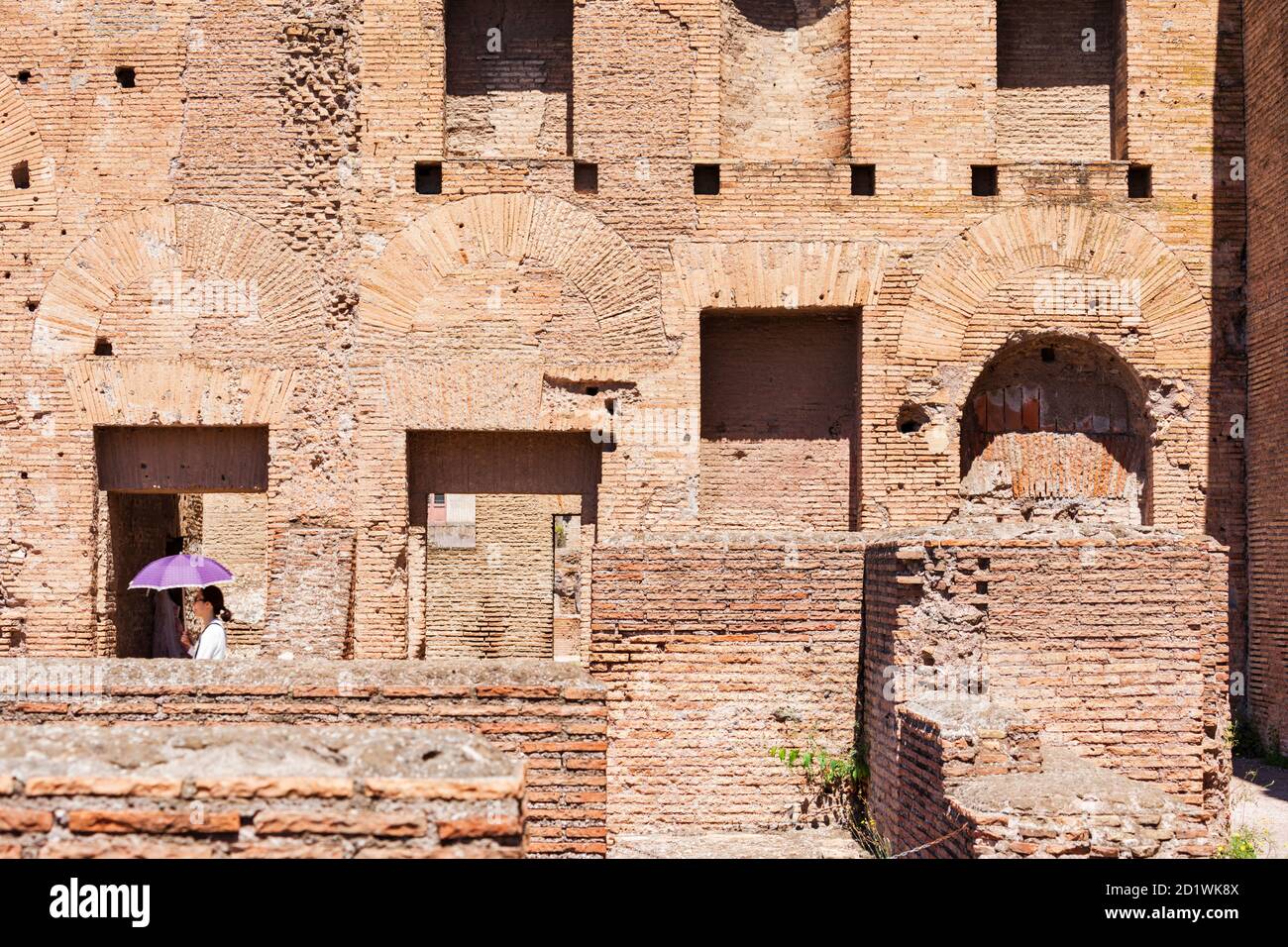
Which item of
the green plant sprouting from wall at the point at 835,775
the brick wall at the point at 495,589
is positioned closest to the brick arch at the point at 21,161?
the brick wall at the point at 495,589

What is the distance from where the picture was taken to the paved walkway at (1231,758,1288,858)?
7.52 metres

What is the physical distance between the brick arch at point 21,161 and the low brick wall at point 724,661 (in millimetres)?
6550

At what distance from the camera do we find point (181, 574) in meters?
9.74

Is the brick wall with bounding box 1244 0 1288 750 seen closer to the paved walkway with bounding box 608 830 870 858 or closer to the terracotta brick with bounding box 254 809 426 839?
the paved walkway with bounding box 608 830 870 858

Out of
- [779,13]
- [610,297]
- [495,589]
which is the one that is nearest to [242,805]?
[610,297]

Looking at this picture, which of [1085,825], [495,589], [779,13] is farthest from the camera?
[495,589]

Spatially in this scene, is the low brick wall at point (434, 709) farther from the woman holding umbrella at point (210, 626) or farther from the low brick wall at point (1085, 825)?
the woman holding umbrella at point (210, 626)

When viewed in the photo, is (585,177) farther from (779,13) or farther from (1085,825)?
(1085,825)

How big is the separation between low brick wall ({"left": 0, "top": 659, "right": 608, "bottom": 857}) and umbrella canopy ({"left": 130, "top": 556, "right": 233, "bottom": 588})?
392 centimetres

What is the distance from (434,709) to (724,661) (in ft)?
9.06

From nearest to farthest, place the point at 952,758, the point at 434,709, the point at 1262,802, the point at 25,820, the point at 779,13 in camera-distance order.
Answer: the point at 25,820
the point at 434,709
the point at 952,758
the point at 1262,802
the point at 779,13

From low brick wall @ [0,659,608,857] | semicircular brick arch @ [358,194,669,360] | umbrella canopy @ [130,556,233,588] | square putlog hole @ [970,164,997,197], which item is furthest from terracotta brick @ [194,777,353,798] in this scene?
square putlog hole @ [970,164,997,197]

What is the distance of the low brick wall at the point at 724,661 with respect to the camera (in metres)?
7.92

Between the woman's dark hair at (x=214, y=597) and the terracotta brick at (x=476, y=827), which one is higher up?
the woman's dark hair at (x=214, y=597)
